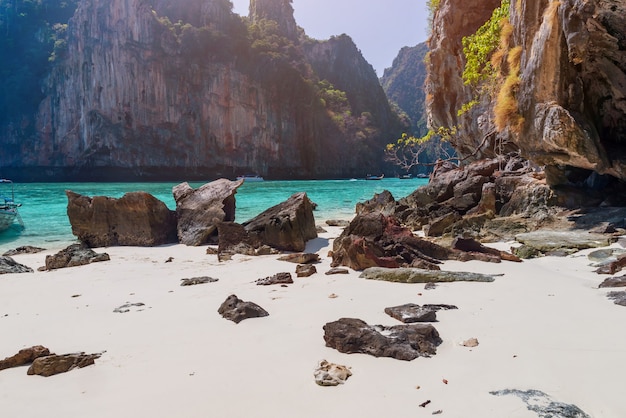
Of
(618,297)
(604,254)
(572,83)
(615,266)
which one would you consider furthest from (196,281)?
(572,83)

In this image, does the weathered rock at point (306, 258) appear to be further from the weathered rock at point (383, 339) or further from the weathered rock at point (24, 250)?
the weathered rock at point (24, 250)

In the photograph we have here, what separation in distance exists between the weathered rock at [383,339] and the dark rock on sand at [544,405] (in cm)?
67

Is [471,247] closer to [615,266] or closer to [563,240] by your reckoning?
[563,240]

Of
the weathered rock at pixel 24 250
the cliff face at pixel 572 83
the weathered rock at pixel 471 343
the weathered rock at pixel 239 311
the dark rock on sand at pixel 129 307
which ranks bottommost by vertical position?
the weathered rock at pixel 24 250

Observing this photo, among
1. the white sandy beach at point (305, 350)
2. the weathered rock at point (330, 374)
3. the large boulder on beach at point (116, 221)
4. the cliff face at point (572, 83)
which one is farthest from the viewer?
the large boulder on beach at point (116, 221)

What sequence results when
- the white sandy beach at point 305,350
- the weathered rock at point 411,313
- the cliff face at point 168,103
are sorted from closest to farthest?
the white sandy beach at point 305,350 < the weathered rock at point 411,313 < the cliff face at point 168,103

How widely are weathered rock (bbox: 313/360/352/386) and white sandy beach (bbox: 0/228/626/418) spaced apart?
45 mm

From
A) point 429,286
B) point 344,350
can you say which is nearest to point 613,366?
point 344,350

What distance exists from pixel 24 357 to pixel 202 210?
7.80 m

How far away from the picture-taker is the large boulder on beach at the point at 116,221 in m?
10.5

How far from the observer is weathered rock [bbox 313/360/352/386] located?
2.58 meters

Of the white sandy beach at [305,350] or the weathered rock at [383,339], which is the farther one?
the weathered rock at [383,339]

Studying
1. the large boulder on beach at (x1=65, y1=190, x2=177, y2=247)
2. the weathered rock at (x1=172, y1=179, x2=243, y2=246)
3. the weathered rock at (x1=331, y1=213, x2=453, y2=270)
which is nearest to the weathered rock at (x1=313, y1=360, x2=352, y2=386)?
the weathered rock at (x1=331, y1=213, x2=453, y2=270)

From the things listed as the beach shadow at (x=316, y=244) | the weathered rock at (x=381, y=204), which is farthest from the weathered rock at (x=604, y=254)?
the weathered rock at (x=381, y=204)
